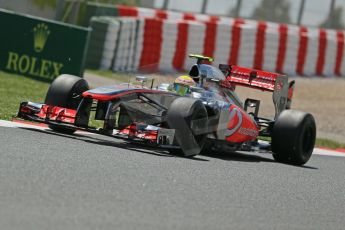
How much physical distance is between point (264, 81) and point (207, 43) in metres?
12.9

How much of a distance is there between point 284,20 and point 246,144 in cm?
2012

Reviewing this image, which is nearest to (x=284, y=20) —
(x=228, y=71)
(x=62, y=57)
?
(x=62, y=57)

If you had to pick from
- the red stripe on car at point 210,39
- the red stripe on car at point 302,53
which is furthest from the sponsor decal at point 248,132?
the red stripe on car at point 302,53

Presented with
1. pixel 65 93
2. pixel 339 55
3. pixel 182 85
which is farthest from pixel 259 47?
pixel 65 93

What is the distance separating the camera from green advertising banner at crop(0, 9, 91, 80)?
19.0m

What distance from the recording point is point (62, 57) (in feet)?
62.6

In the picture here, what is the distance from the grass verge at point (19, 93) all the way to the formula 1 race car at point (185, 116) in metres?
2.00

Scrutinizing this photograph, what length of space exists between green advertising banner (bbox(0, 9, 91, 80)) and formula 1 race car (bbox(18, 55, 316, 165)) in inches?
253

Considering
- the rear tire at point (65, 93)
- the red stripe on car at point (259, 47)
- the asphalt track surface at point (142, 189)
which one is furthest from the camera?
the red stripe on car at point (259, 47)

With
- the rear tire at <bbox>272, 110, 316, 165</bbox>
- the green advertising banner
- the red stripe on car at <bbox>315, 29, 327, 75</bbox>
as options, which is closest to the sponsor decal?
the rear tire at <bbox>272, 110, 316, 165</bbox>

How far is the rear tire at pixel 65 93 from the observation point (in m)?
11.8

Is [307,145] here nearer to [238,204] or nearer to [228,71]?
Result: [228,71]

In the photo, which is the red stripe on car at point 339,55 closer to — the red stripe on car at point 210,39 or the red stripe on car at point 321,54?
the red stripe on car at point 321,54

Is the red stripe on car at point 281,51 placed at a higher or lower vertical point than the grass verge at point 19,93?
higher
